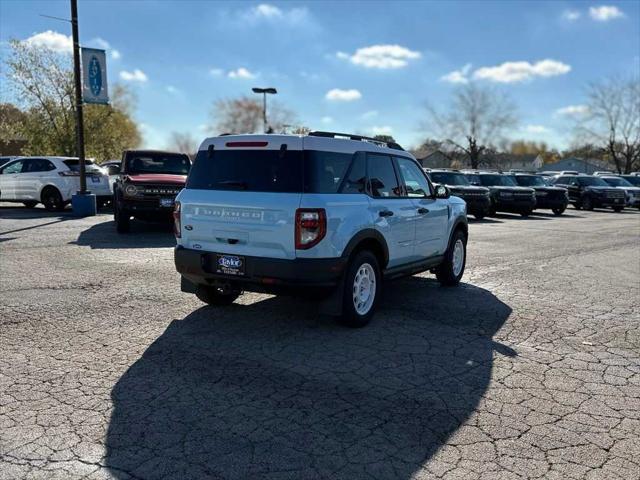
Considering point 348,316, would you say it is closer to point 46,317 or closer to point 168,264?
point 46,317

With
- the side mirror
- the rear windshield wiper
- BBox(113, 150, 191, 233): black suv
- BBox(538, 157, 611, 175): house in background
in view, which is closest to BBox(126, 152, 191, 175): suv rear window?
BBox(113, 150, 191, 233): black suv

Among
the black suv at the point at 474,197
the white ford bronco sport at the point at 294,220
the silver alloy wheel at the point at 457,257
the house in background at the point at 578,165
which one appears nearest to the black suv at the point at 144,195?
the silver alloy wheel at the point at 457,257

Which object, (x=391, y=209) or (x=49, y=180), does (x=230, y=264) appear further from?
(x=49, y=180)

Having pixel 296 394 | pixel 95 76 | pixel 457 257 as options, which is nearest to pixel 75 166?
pixel 95 76

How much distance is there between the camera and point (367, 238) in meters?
5.75

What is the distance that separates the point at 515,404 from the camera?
13.2ft

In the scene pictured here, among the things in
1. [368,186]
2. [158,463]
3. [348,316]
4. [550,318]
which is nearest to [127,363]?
[158,463]

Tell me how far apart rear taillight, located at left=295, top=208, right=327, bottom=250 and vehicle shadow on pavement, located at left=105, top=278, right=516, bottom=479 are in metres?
0.94

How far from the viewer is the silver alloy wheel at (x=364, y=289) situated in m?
5.81

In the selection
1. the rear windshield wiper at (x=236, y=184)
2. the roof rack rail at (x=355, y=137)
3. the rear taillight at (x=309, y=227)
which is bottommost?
the rear taillight at (x=309, y=227)

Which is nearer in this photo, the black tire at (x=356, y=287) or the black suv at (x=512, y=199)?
the black tire at (x=356, y=287)

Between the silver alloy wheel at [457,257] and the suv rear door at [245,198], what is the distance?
353cm

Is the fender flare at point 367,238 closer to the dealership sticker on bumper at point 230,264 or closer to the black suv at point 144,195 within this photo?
the dealership sticker on bumper at point 230,264

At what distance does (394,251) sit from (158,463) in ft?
12.5
